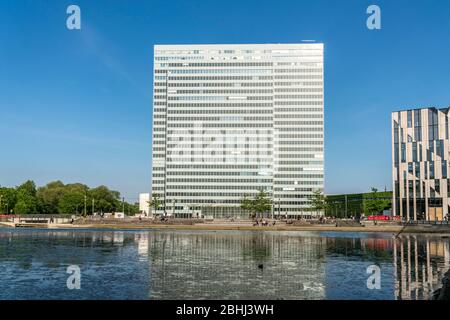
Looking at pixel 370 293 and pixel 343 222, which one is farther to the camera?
pixel 343 222

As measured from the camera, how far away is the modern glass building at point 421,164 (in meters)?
152

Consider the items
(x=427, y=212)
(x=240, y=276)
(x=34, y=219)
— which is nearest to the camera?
(x=240, y=276)

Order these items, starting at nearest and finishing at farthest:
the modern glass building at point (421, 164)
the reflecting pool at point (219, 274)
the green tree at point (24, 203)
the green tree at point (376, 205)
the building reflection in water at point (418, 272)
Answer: the reflecting pool at point (219, 274) → the building reflection in water at point (418, 272) → the modern glass building at point (421, 164) → the green tree at point (376, 205) → the green tree at point (24, 203)

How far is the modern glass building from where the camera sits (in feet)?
497

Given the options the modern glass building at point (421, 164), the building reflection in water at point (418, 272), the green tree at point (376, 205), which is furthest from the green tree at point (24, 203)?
the building reflection in water at point (418, 272)

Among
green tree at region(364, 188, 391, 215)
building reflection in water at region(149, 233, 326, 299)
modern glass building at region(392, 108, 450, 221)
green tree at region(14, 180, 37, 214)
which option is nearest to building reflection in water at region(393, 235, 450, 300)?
building reflection in water at region(149, 233, 326, 299)

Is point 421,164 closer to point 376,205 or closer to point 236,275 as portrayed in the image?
point 376,205

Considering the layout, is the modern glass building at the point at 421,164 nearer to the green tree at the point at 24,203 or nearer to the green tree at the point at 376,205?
the green tree at the point at 376,205

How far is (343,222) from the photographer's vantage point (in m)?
140

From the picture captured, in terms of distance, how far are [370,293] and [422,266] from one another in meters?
17.3

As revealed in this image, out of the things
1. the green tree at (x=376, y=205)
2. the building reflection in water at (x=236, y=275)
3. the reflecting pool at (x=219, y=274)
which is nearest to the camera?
the building reflection in water at (x=236, y=275)
